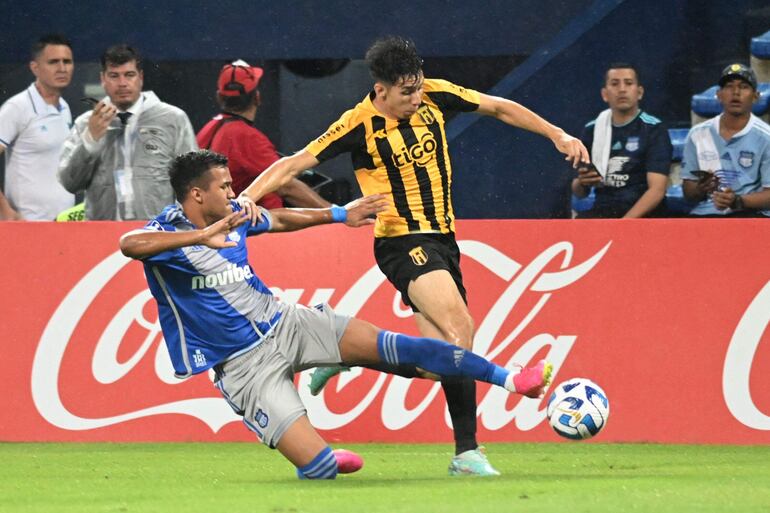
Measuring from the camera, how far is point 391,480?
23.6ft

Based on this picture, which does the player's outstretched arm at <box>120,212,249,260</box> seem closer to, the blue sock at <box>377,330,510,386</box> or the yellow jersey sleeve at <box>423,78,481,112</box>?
the blue sock at <box>377,330,510,386</box>

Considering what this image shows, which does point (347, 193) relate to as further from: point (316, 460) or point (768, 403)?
point (316, 460)

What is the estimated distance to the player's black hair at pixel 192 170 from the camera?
7.39 metres

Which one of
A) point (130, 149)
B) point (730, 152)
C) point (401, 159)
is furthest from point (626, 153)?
point (130, 149)

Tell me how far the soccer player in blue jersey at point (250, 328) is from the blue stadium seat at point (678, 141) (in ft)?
18.0

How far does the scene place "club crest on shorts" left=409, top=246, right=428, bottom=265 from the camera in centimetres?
782

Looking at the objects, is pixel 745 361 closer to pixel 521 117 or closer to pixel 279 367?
pixel 521 117

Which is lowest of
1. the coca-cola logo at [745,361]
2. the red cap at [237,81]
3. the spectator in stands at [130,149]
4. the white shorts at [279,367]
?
the coca-cola logo at [745,361]

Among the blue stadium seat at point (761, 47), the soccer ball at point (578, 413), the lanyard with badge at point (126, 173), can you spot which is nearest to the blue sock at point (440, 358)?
the soccer ball at point (578, 413)

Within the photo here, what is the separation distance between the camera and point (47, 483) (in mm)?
7375

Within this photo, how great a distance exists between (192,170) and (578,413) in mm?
2140

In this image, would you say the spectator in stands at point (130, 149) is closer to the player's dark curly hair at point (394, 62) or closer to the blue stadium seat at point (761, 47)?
the player's dark curly hair at point (394, 62)

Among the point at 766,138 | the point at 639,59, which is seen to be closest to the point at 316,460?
the point at 766,138

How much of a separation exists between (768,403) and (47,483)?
4242 mm
